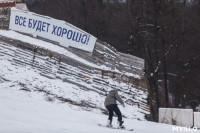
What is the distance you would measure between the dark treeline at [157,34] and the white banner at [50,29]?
10572mm

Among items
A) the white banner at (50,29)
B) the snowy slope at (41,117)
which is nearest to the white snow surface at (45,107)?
the snowy slope at (41,117)

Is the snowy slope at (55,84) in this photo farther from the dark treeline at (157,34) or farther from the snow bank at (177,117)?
the dark treeline at (157,34)

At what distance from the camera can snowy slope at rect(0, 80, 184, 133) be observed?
10.9 meters

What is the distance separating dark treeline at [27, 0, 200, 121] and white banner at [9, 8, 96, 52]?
10.6 metres

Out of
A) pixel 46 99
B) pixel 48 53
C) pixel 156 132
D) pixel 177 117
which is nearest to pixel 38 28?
pixel 48 53

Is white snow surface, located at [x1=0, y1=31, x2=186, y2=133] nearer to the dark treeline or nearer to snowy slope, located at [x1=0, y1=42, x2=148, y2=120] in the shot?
snowy slope, located at [x1=0, y1=42, x2=148, y2=120]

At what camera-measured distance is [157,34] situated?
3772cm

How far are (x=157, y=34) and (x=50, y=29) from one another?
15.4 meters

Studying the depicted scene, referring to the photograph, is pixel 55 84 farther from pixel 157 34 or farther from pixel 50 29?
pixel 157 34

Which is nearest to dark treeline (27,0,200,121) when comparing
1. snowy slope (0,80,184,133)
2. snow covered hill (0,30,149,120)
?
snow covered hill (0,30,149,120)

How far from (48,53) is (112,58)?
4902 millimetres

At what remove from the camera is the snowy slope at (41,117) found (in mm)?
10891

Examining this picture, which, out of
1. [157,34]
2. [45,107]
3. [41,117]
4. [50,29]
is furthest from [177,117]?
[157,34]

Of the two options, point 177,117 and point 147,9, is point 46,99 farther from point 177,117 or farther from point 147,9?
point 147,9
